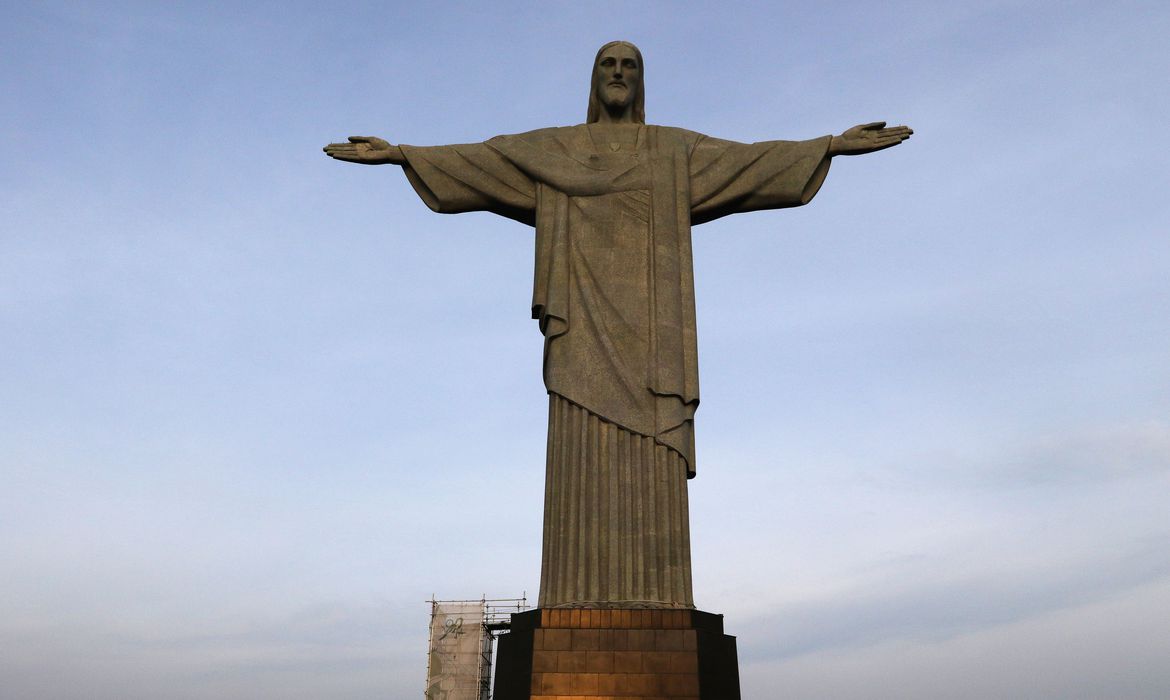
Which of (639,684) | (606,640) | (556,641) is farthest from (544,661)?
(639,684)

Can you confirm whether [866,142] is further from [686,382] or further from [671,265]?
[686,382]

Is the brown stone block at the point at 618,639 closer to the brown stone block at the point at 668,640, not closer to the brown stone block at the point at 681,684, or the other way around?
the brown stone block at the point at 668,640

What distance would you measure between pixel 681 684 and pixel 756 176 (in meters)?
6.42

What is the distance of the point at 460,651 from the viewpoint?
3850cm

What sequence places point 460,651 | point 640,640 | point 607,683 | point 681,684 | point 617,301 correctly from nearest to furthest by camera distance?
point 681,684 → point 607,683 → point 640,640 → point 617,301 → point 460,651

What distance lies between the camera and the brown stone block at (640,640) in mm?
10531

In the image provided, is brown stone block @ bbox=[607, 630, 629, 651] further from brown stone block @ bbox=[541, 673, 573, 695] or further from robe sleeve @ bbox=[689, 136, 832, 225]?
robe sleeve @ bbox=[689, 136, 832, 225]

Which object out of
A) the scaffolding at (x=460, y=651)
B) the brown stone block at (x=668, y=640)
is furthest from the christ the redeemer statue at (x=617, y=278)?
the scaffolding at (x=460, y=651)

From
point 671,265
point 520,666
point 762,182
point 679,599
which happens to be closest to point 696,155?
point 762,182

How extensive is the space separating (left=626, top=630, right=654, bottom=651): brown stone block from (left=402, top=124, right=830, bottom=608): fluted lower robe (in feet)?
1.26

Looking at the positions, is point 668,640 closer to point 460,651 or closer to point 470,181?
point 470,181

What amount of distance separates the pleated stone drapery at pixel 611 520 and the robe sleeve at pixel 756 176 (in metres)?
3.42

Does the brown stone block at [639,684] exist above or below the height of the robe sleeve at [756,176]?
below

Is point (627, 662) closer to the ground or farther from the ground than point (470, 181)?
closer to the ground
